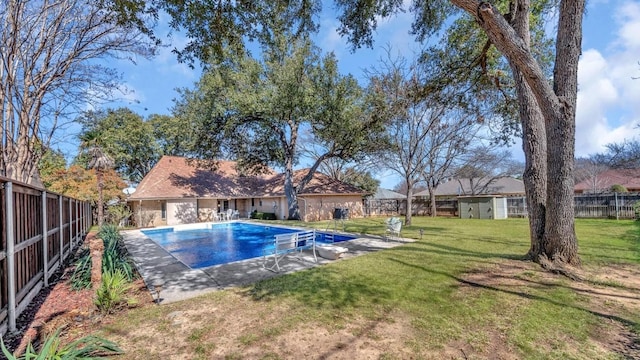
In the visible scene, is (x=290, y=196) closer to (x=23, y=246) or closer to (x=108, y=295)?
(x=108, y=295)

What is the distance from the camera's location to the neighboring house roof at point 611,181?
32247 millimetres

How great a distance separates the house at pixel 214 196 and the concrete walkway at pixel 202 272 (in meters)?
13.2

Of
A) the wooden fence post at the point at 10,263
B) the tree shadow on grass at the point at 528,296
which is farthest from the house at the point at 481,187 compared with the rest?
the wooden fence post at the point at 10,263

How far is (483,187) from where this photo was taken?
1451 inches

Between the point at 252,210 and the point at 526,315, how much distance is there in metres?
26.0

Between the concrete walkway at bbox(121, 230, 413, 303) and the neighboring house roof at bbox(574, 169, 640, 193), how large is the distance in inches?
1497

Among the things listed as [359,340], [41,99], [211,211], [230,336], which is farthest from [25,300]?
[211,211]

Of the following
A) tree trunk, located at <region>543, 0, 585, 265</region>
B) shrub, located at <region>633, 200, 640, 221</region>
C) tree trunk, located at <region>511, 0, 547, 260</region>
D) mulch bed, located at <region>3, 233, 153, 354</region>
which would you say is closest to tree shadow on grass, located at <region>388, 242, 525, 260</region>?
tree trunk, located at <region>511, 0, 547, 260</region>

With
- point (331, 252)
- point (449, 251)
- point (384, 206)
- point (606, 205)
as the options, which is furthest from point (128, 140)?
point (606, 205)

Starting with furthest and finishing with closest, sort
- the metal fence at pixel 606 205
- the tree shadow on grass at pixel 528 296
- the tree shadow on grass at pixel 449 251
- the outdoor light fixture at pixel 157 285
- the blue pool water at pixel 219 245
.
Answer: the metal fence at pixel 606 205
the blue pool water at pixel 219 245
the tree shadow on grass at pixel 449 251
the outdoor light fixture at pixel 157 285
the tree shadow on grass at pixel 528 296

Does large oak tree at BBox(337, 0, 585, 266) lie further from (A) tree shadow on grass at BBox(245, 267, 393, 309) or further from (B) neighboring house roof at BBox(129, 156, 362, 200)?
(B) neighboring house roof at BBox(129, 156, 362, 200)

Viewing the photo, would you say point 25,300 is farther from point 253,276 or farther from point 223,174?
point 223,174

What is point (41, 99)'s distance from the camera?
Answer: 356 inches

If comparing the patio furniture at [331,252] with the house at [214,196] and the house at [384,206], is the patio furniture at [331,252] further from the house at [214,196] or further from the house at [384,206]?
the house at [384,206]
